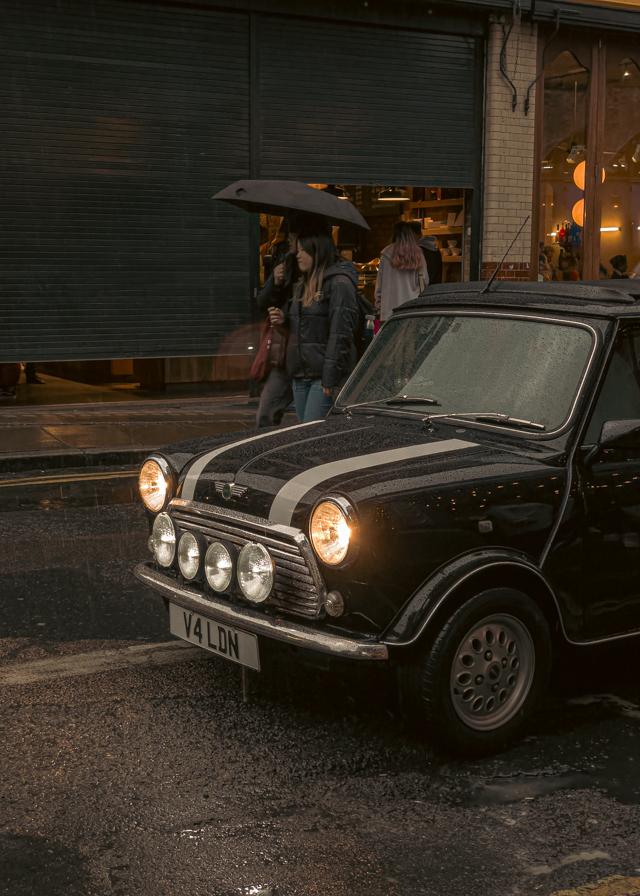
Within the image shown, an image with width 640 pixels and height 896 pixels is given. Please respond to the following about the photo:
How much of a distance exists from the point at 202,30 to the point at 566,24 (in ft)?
16.7

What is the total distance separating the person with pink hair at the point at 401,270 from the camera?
40.7 feet

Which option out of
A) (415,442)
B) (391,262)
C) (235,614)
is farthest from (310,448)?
(391,262)

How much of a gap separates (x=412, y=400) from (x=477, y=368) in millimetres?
326

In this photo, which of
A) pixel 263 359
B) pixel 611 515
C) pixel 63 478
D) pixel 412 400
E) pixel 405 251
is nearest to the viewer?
pixel 611 515

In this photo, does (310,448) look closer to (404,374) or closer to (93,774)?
(404,374)

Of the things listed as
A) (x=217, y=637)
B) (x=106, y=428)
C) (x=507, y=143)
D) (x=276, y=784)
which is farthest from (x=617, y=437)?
(x=507, y=143)

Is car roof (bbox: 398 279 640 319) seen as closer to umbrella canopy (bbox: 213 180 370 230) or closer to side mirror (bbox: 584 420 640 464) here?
side mirror (bbox: 584 420 640 464)

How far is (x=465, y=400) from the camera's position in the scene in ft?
15.8

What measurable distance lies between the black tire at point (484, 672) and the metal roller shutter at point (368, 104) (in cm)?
1050

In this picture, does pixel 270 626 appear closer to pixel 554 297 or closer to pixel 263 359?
pixel 554 297

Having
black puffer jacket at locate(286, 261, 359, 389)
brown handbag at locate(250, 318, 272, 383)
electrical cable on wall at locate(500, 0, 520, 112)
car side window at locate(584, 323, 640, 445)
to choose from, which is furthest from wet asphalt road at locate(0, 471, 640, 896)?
electrical cable on wall at locate(500, 0, 520, 112)

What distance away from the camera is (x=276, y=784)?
13.0 feet

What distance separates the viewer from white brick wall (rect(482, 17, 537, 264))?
1525cm

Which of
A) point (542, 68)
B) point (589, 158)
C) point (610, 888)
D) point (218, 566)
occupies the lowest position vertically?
point (610, 888)
